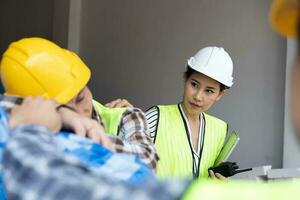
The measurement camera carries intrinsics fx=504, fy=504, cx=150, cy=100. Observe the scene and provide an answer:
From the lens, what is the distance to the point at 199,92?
2328 mm

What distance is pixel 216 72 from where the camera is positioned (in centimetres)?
237

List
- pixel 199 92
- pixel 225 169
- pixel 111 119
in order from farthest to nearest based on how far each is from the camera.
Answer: pixel 199 92 < pixel 225 169 < pixel 111 119

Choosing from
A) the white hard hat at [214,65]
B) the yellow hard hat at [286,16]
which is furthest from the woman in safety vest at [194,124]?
the yellow hard hat at [286,16]

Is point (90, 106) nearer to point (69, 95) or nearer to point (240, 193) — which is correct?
point (69, 95)

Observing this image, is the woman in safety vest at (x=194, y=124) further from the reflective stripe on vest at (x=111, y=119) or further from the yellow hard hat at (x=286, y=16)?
the yellow hard hat at (x=286, y=16)

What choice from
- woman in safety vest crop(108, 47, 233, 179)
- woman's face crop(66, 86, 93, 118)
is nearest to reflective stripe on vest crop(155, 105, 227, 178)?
woman in safety vest crop(108, 47, 233, 179)

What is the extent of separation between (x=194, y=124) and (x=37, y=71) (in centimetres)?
128

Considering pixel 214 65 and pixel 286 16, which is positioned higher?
pixel 286 16

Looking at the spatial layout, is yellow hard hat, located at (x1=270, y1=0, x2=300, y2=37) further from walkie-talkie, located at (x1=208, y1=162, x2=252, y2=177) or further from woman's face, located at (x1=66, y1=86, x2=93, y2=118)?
walkie-talkie, located at (x1=208, y1=162, x2=252, y2=177)

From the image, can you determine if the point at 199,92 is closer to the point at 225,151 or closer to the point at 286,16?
the point at 225,151

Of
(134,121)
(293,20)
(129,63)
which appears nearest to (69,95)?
(134,121)

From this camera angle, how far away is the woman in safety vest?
7.15ft

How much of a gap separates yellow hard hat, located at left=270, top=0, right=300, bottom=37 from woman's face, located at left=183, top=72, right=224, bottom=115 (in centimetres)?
163

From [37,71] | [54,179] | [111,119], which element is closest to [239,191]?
[54,179]
